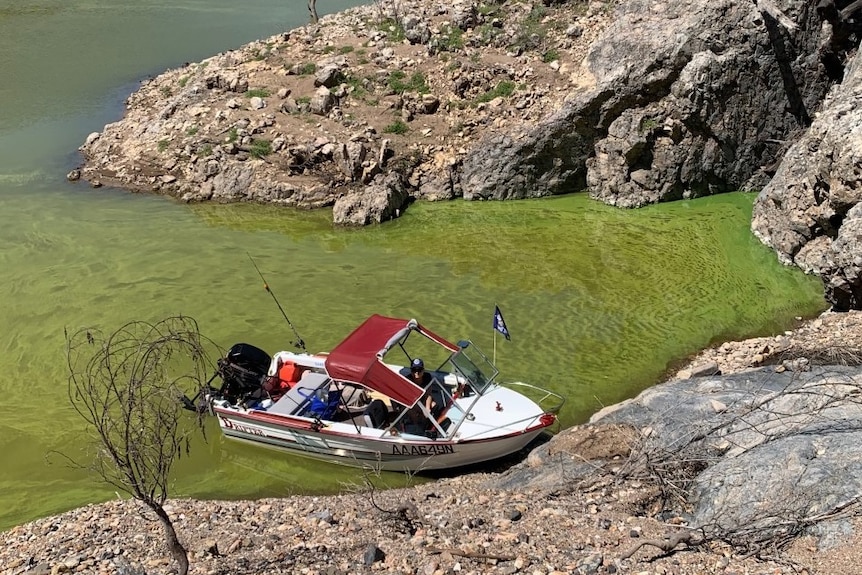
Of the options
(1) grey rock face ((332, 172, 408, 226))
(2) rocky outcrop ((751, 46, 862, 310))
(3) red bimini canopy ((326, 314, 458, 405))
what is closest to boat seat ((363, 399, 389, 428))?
(3) red bimini canopy ((326, 314, 458, 405))

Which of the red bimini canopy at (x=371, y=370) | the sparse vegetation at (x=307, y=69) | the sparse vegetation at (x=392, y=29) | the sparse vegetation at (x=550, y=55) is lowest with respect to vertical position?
the red bimini canopy at (x=371, y=370)

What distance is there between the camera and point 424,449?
→ 12.8 metres

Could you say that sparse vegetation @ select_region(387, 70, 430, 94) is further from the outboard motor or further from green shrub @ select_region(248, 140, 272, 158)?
the outboard motor

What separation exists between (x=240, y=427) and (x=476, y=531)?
6541 mm

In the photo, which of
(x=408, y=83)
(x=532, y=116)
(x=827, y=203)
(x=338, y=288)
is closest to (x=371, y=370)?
(x=338, y=288)

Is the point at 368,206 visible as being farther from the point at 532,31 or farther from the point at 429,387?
the point at 532,31

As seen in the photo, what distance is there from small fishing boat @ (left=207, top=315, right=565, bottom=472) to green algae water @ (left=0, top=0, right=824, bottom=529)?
0.72 meters

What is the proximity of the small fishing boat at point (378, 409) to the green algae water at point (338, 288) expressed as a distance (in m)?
0.72

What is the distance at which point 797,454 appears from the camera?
8641mm

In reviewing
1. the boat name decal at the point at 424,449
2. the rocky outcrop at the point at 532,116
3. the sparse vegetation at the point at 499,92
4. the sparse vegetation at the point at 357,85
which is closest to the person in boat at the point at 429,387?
the boat name decal at the point at 424,449

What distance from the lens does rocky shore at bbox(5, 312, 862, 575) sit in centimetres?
769

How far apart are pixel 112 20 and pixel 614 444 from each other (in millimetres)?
56078

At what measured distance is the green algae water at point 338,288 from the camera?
14.4 m

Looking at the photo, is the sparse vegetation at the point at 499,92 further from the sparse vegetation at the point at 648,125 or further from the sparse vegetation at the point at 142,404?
the sparse vegetation at the point at 142,404
